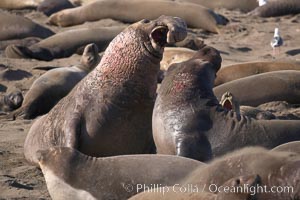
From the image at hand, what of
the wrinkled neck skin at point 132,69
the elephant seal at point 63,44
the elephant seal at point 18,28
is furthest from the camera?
the elephant seal at point 18,28

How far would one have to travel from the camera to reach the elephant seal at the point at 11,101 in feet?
28.8

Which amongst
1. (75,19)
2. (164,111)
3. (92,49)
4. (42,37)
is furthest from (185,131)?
(75,19)

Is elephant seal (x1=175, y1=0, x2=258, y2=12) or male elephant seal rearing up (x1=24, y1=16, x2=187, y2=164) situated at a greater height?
male elephant seal rearing up (x1=24, y1=16, x2=187, y2=164)

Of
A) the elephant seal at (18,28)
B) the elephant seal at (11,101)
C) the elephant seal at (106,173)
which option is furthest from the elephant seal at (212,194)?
the elephant seal at (18,28)

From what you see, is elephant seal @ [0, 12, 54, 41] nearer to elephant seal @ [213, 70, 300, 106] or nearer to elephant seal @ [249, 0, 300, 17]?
elephant seal @ [249, 0, 300, 17]

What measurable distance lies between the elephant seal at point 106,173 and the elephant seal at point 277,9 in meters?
9.17

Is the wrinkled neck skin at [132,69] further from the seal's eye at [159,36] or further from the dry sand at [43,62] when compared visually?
the dry sand at [43,62]

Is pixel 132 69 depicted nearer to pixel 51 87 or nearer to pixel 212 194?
pixel 212 194

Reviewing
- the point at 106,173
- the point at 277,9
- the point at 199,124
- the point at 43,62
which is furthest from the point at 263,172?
the point at 277,9

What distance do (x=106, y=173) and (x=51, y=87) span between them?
422cm

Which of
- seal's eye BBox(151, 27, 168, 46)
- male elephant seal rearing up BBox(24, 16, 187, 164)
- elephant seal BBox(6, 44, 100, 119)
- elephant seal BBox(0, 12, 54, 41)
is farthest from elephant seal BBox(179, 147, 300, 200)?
elephant seal BBox(0, 12, 54, 41)

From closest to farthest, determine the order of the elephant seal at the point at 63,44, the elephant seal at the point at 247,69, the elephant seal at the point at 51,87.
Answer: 1. the elephant seal at the point at 51,87
2. the elephant seal at the point at 247,69
3. the elephant seal at the point at 63,44

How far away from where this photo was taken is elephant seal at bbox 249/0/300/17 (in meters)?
13.8

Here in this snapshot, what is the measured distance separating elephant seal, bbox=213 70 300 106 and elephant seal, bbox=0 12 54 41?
4.27 metres
